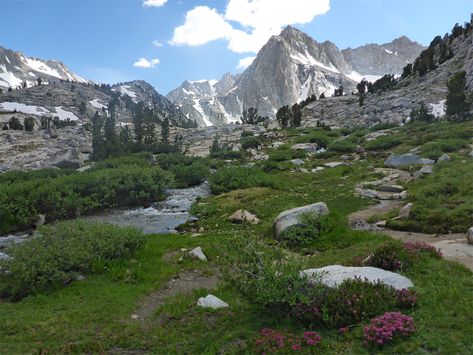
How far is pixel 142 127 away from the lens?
59.2 meters

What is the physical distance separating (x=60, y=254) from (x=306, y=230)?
26.5 feet

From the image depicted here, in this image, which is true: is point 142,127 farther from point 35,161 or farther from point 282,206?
point 282,206

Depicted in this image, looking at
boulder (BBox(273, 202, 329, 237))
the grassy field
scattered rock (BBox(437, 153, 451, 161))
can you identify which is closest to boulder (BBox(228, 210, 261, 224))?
the grassy field

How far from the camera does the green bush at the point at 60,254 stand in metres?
10.3

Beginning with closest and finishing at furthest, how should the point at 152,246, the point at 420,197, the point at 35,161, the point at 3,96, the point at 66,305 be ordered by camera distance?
the point at 66,305
the point at 152,246
the point at 420,197
the point at 35,161
the point at 3,96

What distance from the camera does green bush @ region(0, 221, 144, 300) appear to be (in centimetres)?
1030

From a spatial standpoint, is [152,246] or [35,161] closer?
[152,246]

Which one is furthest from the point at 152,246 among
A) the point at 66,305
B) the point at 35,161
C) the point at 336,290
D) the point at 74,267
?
the point at 35,161

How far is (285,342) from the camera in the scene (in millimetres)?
6352

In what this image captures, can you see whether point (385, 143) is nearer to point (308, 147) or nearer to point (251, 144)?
point (308, 147)

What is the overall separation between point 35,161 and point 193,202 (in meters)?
39.3

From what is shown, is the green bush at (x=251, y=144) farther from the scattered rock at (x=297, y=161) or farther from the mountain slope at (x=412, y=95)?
the mountain slope at (x=412, y=95)

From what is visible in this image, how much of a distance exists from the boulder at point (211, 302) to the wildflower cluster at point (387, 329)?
12.7 ft

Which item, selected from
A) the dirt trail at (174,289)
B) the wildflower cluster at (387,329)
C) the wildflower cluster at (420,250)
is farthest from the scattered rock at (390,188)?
the wildflower cluster at (387,329)
